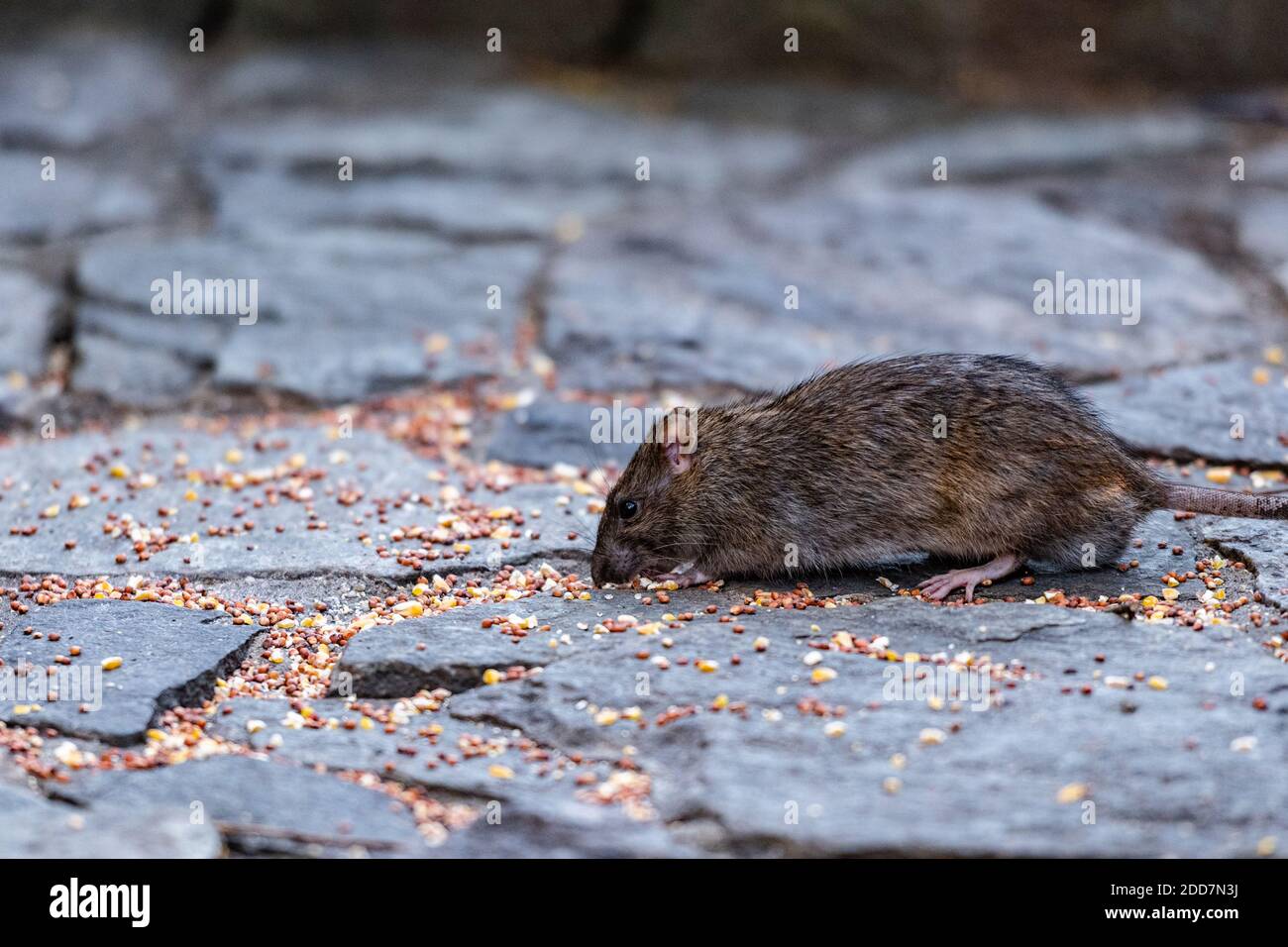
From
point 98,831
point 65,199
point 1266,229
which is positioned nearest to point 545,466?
point 98,831

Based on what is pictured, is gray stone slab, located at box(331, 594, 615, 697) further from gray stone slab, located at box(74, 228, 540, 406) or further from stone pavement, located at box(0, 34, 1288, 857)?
gray stone slab, located at box(74, 228, 540, 406)

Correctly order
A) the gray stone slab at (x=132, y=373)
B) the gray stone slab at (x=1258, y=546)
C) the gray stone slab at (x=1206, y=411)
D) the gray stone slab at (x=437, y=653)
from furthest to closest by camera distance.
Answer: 1. the gray stone slab at (x=132, y=373)
2. the gray stone slab at (x=1206, y=411)
3. the gray stone slab at (x=1258, y=546)
4. the gray stone slab at (x=437, y=653)

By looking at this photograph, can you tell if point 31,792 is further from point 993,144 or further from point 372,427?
point 993,144

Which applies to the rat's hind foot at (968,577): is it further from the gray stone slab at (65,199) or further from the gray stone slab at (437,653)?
the gray stone slab at (65,199)

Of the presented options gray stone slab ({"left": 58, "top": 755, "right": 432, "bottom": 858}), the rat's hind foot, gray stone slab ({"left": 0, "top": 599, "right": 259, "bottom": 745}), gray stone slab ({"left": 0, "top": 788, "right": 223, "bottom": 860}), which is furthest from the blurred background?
gray stone slab ({"left": 0, "top": 788, "right": 223, "bottom": 860})

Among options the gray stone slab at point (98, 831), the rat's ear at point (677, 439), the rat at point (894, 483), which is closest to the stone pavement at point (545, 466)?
the gray stone slab at point (98, 831)

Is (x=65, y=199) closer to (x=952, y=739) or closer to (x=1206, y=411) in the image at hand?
(x=1206, y=411)

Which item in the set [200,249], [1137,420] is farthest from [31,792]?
[200,249]
